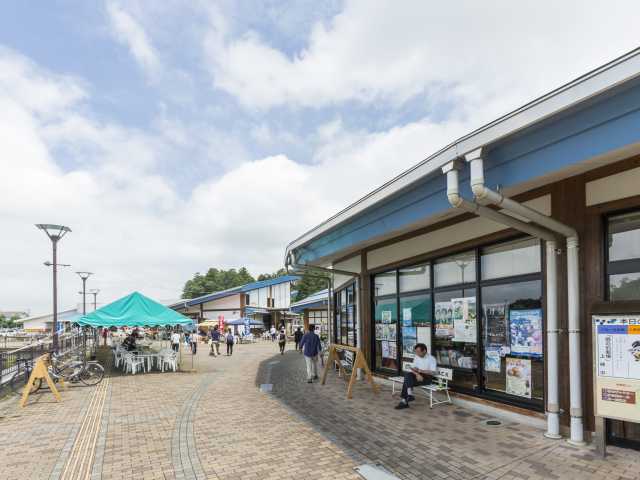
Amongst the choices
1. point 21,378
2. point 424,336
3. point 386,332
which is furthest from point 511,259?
point 21,378

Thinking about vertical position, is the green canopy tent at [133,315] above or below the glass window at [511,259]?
below

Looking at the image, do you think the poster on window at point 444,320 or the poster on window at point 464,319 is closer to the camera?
the poster on window at point 464,319

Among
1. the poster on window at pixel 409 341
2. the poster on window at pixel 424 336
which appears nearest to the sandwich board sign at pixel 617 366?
the poster on window at pixel 424 336

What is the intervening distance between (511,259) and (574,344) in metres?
1.82

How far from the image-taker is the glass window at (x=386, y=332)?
33.3 feet

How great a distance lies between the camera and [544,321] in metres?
6.10

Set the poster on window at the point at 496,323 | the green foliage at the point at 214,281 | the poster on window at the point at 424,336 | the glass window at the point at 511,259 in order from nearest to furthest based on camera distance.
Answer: the glass window at the point at 511,259
the poster on window at the point at 496,323
the poster on window at the point at 424,336
the green foliage at the point at 214,281

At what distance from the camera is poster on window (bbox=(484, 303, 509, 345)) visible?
22.8ft

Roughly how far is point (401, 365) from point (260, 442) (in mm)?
4706

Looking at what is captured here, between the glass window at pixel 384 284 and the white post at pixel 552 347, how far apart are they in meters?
4.57

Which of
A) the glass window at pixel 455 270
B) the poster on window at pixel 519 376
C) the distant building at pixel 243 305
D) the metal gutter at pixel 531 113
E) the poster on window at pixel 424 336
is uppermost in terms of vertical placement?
the metal gutter at pixel 531 113

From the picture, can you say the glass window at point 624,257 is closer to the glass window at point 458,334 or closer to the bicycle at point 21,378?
the glass window at point 458,334

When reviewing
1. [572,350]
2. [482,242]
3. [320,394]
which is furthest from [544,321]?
[320,394]

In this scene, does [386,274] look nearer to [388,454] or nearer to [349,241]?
[349,241]
